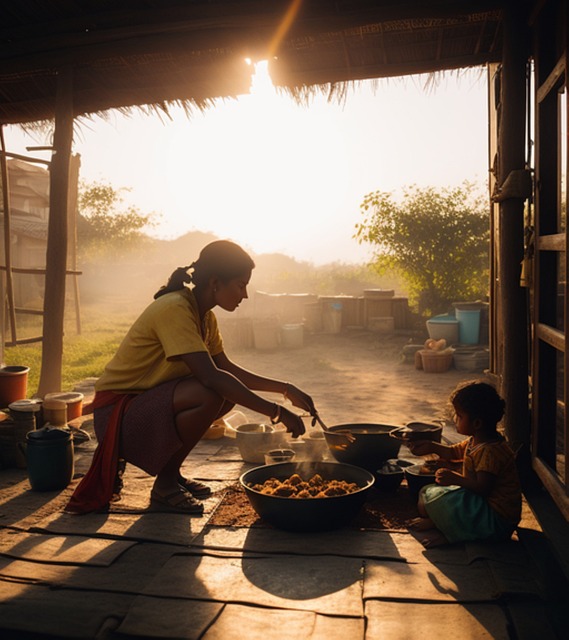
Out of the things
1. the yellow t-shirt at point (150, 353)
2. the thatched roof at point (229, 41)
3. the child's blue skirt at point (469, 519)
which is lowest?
the child's blue skirt at point (469, 519)

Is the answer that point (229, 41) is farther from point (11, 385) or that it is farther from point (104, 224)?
point (104, 224)

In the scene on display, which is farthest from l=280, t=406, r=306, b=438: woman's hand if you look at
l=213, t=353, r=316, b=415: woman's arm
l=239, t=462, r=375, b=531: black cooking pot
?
l=239, t=462, r=375, b=531: black cooking pot

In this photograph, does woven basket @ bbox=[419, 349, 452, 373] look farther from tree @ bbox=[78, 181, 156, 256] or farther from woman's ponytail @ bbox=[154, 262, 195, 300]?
tree @ bbox=[78, 181, 156, 256]

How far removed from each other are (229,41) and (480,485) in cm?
333

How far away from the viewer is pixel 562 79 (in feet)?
9.50

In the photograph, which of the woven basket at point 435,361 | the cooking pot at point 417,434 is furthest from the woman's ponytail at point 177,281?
the woven basket at point 435,361

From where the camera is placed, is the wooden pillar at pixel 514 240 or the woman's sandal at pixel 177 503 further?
the wooden pillar at pixel 514 240

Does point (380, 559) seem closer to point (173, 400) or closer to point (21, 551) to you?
point (173, 400)

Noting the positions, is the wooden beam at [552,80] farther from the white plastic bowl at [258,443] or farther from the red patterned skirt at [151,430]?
the white plastic bowl at [258,443]

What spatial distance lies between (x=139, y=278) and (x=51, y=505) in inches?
1166

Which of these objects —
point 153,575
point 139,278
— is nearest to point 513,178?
point 153,575

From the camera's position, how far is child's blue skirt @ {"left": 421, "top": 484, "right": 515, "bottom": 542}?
264 cm

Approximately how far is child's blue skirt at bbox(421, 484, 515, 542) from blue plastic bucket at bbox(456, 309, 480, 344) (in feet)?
26.3

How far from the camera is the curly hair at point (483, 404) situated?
8.80 ft
